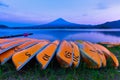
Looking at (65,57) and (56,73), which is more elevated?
(65,57)

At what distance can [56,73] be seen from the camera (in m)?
3.54

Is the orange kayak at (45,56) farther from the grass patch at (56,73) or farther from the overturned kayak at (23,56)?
the grass patch at (56,73)

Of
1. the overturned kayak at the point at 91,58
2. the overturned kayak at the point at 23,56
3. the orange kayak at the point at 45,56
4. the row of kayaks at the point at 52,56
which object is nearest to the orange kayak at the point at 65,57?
A: the row of kayaks at the point at 52,56

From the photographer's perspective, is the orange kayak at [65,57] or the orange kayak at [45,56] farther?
the orange kayak at [65,57]

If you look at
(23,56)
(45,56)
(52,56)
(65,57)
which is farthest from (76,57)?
(23,56)

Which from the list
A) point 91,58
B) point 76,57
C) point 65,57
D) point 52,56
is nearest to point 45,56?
point 52,56

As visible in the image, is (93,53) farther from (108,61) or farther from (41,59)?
(41,59)

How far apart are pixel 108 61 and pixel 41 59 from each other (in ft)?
5.26

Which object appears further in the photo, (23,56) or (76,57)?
(76,57)

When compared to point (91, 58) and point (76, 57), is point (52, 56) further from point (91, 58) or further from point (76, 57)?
point (91, 58)

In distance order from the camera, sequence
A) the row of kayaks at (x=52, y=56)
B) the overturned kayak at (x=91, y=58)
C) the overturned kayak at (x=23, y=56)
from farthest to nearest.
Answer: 1. the overturned kayak at (x=91, y=58)
2. the row of kayaks at (x=52, y=56)
3. the overturned kayak at (x=23, y=56)

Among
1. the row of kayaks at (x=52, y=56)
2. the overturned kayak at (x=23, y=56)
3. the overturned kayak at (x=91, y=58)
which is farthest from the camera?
the overturned kayak at (x=91, y=58)

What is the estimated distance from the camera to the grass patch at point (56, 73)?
3.33m

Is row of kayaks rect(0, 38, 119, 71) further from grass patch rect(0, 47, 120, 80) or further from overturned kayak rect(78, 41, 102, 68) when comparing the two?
grass patch rect(0, 47, 120, 80)
